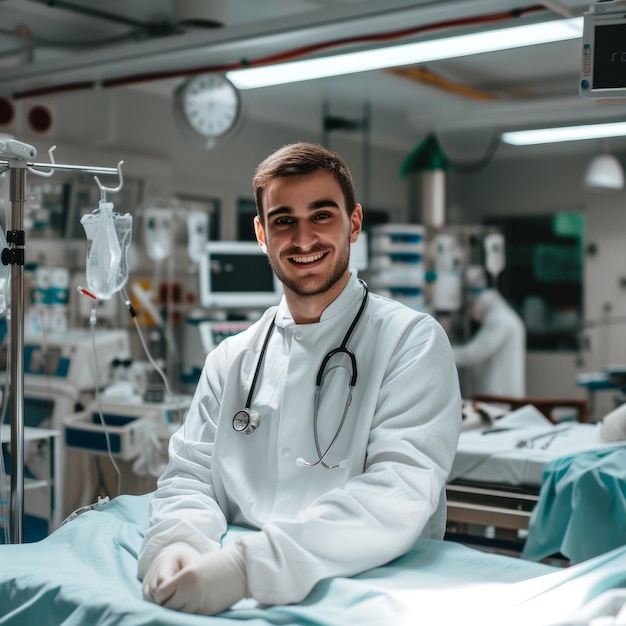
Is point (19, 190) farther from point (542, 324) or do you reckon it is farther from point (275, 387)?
point (542, 324)

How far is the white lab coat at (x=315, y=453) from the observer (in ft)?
5.11

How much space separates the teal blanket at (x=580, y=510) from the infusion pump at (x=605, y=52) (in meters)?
1.29

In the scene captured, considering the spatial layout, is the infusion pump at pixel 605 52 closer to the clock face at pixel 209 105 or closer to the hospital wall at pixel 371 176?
the clock face at pixel 209 105

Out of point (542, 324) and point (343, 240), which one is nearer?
point (343, 240)

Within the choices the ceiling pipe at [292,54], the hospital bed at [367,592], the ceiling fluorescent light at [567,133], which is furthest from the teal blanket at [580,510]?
the ceiling fluorescent light at [567,133]

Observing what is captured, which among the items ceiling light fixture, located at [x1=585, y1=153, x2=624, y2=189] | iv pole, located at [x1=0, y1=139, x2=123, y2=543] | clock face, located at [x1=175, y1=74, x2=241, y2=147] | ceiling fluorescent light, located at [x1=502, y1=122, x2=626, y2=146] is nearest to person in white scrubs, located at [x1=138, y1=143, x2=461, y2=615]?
iv pole, located at [x1=0, y1=139, x2=123, y2=543]

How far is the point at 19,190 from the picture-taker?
2.14 m

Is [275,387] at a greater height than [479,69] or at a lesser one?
lesser

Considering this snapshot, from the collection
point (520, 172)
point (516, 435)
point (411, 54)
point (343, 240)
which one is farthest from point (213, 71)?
point (520, 172)

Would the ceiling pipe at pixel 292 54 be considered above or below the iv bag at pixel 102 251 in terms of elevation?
above

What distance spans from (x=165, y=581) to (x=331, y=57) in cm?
301

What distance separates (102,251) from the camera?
2.33 meters

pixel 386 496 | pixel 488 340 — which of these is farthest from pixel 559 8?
pixel 488 340

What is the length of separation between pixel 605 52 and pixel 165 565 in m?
1.56
